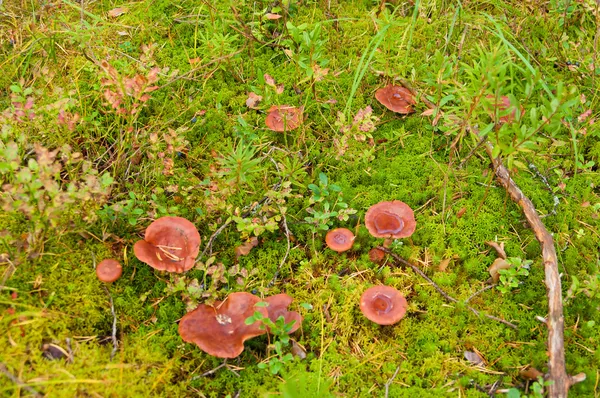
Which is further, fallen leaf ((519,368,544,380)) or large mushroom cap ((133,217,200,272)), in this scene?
large mushroom cap ((133,217,200,272))

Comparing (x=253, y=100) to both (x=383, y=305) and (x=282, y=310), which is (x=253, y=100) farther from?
(x=383, y=305)

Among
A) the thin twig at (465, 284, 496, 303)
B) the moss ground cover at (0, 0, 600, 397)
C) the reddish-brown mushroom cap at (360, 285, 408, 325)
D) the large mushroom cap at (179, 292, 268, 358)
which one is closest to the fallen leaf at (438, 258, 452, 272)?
the moss ground cover at (0, 0, 600, 397)

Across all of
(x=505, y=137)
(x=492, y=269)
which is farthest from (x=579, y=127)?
(x=492, y=269)

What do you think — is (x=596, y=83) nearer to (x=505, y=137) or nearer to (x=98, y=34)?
(x=505, y=137)

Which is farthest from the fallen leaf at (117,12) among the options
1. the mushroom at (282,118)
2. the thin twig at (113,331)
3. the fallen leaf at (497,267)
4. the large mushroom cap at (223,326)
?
the fallen leaf at (497,267)

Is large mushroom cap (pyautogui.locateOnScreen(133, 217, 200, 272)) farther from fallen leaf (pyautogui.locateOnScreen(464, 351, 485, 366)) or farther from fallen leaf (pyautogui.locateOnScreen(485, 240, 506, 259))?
fallen leaf (pyautogui.locateOnScreen(485, 240, 506, 259))
